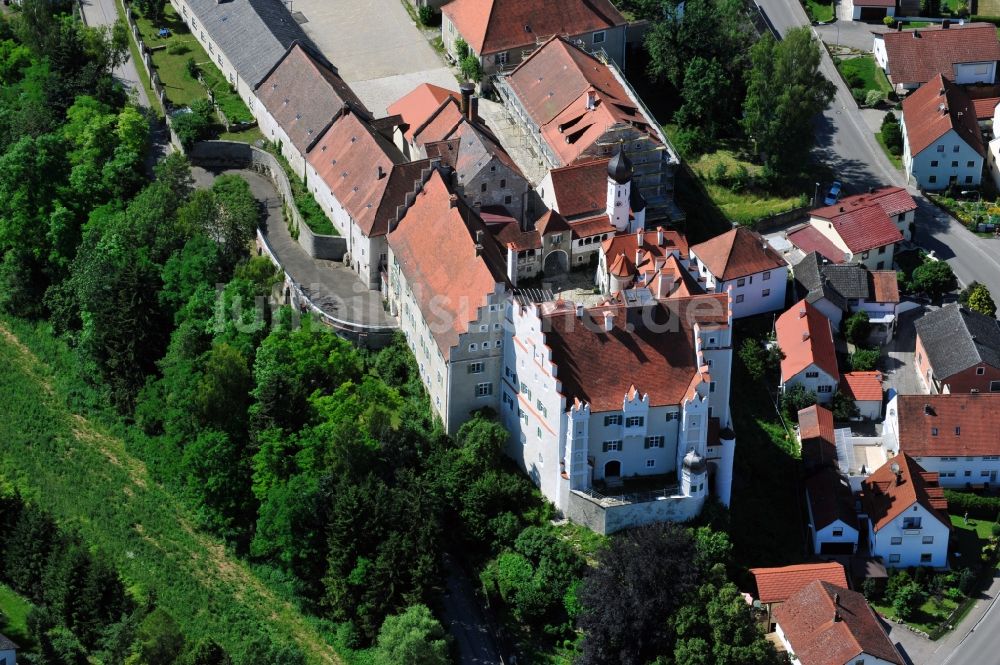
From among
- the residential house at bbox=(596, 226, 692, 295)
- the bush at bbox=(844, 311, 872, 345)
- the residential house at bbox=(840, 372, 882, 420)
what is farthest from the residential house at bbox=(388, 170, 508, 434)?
the bush at bbox=(844, 311, 872, 345)

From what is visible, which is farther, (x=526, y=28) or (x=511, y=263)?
(x=526, y=28)

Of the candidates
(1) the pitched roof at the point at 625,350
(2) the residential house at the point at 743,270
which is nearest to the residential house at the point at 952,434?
(2) the residential house at the point at 743,270

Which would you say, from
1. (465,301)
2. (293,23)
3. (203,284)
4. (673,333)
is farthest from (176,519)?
(293,23)

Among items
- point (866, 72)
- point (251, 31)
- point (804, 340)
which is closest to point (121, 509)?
point (251, 31)

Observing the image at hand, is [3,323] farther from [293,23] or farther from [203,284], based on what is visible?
[293,23]

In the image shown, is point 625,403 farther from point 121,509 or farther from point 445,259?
point 121,509

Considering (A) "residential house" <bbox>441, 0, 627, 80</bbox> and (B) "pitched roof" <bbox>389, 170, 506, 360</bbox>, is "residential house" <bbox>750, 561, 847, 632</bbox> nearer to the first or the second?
(B) "pitched roof" <bbox>389, 170, 506, 360</bbox>

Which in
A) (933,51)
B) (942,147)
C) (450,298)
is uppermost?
(450,298)
